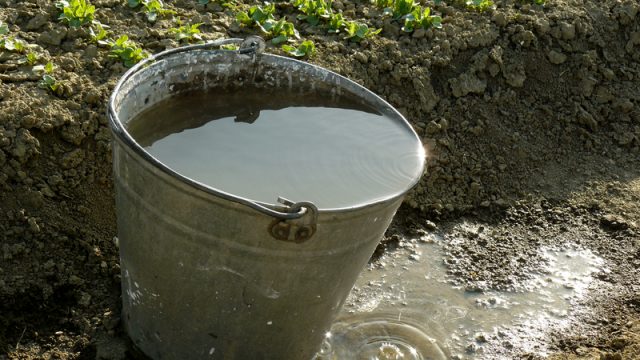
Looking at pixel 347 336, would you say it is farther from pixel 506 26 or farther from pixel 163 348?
pixel 506 26

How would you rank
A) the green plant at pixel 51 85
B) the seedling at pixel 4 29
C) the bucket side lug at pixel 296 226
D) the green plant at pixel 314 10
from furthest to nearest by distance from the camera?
the green plant at pixel 314 10 < the seedling at pixel 4 29 < the green plant at pixel 51 85 < the bucket side lug at pixel 296 226

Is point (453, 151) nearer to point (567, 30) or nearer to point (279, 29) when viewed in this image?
point (279, 29)

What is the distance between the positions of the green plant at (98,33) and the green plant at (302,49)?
958 mm

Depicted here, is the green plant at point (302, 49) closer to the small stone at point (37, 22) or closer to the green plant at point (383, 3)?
the green plant at point (383, 3)

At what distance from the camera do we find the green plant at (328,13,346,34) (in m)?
5.25

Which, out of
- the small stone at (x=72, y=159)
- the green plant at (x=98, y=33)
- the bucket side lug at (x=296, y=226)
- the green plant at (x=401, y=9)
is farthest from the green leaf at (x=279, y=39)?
the bucket side lug at (x=296, y=226)

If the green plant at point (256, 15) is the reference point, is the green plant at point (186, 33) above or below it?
Result: below

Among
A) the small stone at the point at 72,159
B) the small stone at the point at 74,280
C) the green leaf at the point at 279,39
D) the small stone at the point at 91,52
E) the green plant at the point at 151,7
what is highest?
the green leaf at the point at 279,39

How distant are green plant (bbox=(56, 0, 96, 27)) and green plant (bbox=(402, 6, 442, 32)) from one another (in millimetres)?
1853

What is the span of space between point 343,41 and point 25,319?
2452 millimetres

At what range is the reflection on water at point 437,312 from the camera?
408 centimetres

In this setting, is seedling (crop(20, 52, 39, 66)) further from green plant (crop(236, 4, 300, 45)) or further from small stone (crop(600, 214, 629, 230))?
small stone (crop(600, 214, 629, 230))

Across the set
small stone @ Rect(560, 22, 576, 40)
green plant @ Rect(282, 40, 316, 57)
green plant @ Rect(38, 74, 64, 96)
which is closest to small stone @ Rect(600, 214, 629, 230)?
small stone @ Rect(560, 22, 576, 40)

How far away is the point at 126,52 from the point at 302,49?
3.20 feet
